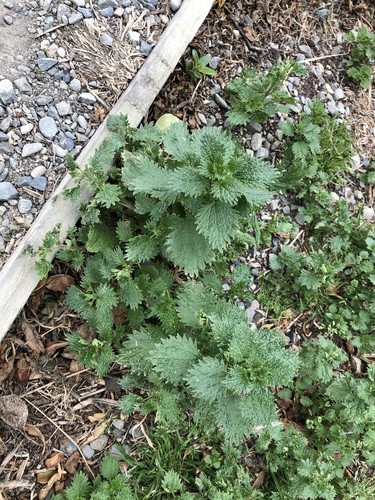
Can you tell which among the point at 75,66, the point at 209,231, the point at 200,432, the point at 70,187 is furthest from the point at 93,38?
the point at 200,432

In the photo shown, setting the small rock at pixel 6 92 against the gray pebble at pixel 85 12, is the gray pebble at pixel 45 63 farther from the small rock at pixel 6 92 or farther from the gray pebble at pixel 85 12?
the gray pebble at pixel 85 12

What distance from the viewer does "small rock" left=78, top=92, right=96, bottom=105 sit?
268 cm

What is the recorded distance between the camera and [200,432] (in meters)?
2.75

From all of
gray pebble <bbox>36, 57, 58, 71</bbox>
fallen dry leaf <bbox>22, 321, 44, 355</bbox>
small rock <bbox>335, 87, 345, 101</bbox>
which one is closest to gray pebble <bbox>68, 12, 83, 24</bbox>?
gray pebble <bbox>36, 57, 58, 71</bbox>

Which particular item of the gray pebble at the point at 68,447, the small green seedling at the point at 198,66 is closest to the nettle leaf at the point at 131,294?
the gray pebble at the point at 68,447

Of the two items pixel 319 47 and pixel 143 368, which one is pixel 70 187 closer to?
pixel 143 368

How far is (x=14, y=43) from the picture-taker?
2.66 meters

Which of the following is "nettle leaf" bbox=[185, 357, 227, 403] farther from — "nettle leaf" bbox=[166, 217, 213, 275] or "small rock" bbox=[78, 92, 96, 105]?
"small rock" bbox=[78, 92, 96, 105]

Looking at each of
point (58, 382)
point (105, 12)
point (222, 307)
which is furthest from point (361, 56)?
point (58, 382)

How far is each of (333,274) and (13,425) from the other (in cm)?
178

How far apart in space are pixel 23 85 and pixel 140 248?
0.95 m

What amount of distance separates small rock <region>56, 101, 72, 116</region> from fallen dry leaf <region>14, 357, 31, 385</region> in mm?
1172

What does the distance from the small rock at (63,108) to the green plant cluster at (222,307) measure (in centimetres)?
24

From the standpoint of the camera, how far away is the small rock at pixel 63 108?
2.65m
